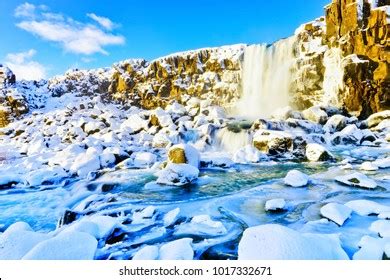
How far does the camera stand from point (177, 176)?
33.1ft

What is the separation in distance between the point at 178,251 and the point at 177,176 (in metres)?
5.58

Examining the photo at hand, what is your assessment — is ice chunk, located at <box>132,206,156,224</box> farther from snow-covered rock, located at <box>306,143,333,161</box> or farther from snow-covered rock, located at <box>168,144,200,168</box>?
snow-covered rock, located at <box>306,143,333,161</box>

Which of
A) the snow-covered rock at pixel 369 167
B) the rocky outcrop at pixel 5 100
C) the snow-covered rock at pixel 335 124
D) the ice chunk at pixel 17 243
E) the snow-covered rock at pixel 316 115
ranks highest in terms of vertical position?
the rocky outcrop at pixel 5 100

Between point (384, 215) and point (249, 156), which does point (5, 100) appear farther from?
point (384, 215)

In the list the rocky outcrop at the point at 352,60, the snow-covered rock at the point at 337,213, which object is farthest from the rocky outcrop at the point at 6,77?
the snow-covered rock at the point at 337,213

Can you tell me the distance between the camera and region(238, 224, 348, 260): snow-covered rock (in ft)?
12.6

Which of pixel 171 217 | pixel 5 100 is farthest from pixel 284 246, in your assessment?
pixel 5 100

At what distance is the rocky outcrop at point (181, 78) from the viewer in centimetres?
3603

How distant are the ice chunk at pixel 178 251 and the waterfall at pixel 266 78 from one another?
23.1 metres

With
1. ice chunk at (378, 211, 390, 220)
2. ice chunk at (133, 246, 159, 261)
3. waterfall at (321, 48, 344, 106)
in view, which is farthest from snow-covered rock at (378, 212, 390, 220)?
waterfall at (321, 48, 344, 106)

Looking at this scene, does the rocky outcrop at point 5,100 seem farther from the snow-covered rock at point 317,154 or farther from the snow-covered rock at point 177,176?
the snow-covered rock at point 317,154

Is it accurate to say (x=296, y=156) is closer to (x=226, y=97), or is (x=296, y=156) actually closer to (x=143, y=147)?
(x=143, y=147)

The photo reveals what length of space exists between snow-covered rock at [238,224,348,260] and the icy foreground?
0.05ft
